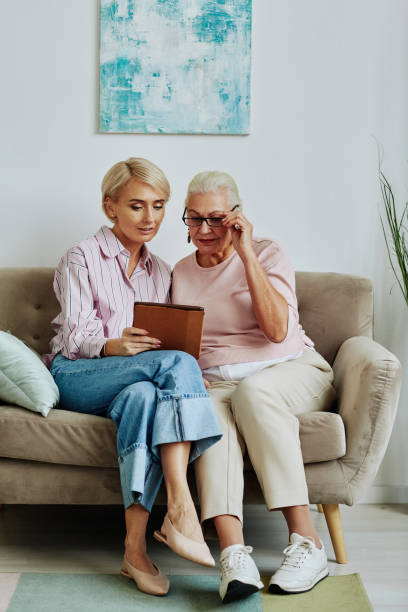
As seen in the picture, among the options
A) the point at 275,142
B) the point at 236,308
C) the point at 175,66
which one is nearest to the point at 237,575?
the point at 236,308

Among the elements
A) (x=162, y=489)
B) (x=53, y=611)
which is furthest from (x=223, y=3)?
(x=53, y=611)

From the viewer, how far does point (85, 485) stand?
1.88 metres

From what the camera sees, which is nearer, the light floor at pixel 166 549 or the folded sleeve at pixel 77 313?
the light floor at pixel 166 549

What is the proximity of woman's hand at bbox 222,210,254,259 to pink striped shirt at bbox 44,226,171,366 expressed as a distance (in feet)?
1.14

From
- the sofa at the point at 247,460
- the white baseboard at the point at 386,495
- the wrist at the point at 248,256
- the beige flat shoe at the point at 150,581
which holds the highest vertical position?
the wrist at the point at 248,256

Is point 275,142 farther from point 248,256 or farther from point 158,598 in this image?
point 158,598

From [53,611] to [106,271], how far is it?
102 centimetres

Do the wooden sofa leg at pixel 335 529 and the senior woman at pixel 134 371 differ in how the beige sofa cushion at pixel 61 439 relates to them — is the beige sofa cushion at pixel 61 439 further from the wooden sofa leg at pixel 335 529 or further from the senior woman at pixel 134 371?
the wooden sofa leg at pixel 335 529

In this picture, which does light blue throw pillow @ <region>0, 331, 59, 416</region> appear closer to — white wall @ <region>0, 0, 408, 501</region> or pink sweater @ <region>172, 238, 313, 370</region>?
pink sweater @ <region>172, 238, 313, 370</region>

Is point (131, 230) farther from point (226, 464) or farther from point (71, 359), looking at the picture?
point (226, 464)

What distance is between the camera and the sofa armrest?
1886mm

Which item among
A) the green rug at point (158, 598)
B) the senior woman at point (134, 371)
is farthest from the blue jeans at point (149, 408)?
the green rug at point (158, 598)

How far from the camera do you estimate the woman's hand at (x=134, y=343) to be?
193 cm

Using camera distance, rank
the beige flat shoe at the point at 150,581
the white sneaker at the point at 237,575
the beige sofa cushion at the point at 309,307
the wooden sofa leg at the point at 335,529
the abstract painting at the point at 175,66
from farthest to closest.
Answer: the abstract painting at the point at 175,66
the beige sofa cushion at the point at 309,307
the wooden sofa leg at the point at 335,529
the beige flat shoe at the point at 150,581
the white sneaker at the point at 237,575
